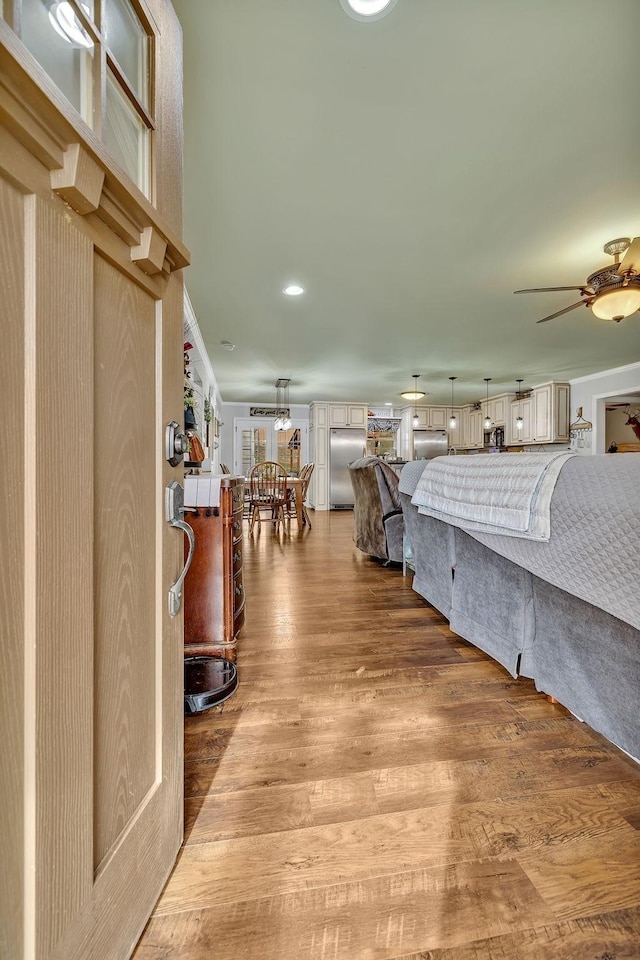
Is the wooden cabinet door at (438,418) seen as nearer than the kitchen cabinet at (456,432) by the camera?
Yes

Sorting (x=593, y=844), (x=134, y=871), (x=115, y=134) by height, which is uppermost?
(x=115, y=134)

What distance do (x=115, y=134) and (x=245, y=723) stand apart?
1.61 metres

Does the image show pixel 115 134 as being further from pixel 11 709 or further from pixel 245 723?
pixel 245 723

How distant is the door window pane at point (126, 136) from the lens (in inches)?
27.2

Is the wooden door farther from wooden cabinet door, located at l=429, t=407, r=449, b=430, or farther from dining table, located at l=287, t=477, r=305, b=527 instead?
wooden cabinet door, located at l=429, t=407, r=449, b=430

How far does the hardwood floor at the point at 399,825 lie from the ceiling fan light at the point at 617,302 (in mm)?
2730

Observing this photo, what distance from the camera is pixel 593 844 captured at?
90 cm

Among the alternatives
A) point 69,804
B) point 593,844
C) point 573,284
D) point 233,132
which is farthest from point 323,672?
point 573,284

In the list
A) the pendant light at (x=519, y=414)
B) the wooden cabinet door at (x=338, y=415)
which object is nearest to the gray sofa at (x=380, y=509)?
the wooden cabinet door at (x=338, y=415)

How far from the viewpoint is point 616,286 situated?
271 cm

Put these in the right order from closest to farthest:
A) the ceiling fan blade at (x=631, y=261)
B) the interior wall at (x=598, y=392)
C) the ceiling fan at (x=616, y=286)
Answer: the ceiling fan blade at (x=631, y=261)
the ceiling fan at (x=616, y=286)
the interior wall at (x=598, y=392)

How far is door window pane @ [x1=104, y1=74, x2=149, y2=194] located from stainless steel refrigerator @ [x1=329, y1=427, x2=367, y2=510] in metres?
7.67

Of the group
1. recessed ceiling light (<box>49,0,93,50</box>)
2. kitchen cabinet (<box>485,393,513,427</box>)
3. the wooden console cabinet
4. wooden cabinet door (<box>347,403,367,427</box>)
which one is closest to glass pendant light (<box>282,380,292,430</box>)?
wooden cabinet door (<box>347,403,367,427</box>)

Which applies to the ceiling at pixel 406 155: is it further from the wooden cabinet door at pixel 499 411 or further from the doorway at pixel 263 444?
the doorway at pixel 263 444
